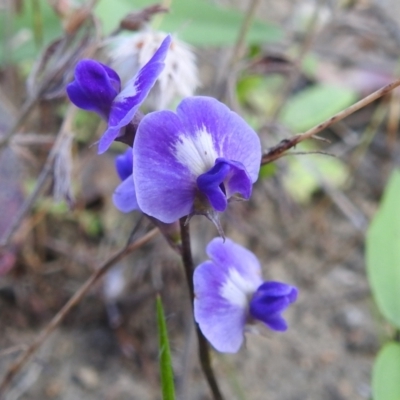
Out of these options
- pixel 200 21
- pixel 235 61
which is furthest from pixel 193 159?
pixel 200 21

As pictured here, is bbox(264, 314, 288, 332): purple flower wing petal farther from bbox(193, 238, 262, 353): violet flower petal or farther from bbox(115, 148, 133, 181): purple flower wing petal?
bbox(115, 148, 133, 181): purple flower wing petal

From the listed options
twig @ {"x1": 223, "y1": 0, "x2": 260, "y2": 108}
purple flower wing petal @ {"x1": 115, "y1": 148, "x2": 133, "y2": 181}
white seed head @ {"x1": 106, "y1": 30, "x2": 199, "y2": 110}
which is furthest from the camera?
twig @ {"x1": 223, "y1": 0, "x2": 260, "y2": 108}

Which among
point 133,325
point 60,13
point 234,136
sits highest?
point 234,136

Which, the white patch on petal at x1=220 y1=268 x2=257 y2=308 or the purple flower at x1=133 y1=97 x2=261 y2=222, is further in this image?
the white patch on petal at x1=220 y1=268 x2=257 y2=308

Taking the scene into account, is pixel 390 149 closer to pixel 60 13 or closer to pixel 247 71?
pixel 247 71

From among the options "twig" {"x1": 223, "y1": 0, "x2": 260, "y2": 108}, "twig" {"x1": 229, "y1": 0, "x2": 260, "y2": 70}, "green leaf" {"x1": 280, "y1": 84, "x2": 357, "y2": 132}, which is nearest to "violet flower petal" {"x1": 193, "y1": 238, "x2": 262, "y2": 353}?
"twig" {"x1": 223, "y1": 0, "x2": 260, "y2": 108}

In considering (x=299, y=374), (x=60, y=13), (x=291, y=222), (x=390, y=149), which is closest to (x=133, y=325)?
(x=299, y=374)

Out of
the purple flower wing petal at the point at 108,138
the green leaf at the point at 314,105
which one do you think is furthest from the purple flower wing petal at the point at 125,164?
the green leaf at the point at 314,105
